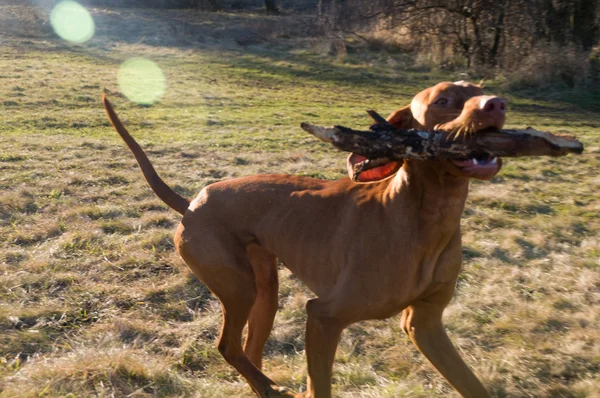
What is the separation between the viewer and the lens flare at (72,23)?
22.3 meters

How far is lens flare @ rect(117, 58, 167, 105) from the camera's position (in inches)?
513

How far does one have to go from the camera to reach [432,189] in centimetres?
251

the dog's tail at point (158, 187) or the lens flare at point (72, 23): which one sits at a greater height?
→ the lens flare at point (72, 23)

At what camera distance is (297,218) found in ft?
9.54

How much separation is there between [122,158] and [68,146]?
1.13m

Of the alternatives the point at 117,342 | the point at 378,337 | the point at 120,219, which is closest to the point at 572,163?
the point at 378,337

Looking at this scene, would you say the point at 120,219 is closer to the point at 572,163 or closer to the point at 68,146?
the point at 68,146

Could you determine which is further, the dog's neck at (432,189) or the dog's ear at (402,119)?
the dog's ear at (402,119)

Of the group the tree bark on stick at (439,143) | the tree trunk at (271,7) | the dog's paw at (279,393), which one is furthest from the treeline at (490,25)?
the tree trunk at (271,7)

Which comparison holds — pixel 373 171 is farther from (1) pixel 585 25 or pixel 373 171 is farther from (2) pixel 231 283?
(1) pixel 585 25

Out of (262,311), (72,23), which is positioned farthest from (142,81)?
(262,311)

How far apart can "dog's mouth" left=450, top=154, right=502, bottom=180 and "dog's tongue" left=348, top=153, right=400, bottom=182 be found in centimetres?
46

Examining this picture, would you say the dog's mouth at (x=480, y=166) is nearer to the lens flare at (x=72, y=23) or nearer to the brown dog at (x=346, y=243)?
the brown dog at (x=346, y=243)

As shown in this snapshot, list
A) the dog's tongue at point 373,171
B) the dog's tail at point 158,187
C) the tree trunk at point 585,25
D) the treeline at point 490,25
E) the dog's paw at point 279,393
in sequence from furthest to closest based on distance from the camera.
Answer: the treeline at point 490,25 < the tree trunk at point 585,25 < the dog's tail at point 158,187 < the dog's paw at point 279,393 < the dog's tongue at point 373,171
